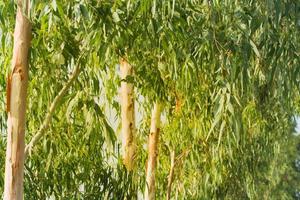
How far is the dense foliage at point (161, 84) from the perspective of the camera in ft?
11.2

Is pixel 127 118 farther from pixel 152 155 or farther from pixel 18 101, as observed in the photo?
pixel 18 101

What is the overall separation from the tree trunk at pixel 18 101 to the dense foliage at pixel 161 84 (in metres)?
0.08

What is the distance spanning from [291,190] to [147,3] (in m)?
17.4

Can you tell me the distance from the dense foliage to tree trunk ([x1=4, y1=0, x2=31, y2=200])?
3.2 inches

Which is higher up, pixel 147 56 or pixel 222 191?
pixel 147 56

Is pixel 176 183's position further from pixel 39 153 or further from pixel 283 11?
pixel 283 11

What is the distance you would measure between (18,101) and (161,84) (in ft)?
4.32

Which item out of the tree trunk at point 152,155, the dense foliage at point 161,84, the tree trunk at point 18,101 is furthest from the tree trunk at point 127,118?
the tree trunk at point 18,101

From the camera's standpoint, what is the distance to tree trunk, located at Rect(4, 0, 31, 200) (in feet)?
11.3

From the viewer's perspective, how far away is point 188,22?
3.60 meters

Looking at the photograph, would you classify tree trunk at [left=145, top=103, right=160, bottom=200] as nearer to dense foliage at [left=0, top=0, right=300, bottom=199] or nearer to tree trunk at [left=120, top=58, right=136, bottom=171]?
dense foliage at [left=0, top=0, right=300, bottom=199]

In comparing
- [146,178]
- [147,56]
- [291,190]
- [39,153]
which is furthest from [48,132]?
[291,190]

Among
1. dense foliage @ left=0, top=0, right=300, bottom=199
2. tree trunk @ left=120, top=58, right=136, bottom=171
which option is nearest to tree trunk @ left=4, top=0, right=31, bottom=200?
dense foliage @ left=0, top=0, right=300, bottom=199

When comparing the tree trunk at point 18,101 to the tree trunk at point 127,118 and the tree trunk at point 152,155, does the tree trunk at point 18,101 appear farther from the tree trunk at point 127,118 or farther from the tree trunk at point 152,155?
the tree trunk at point 127,118
